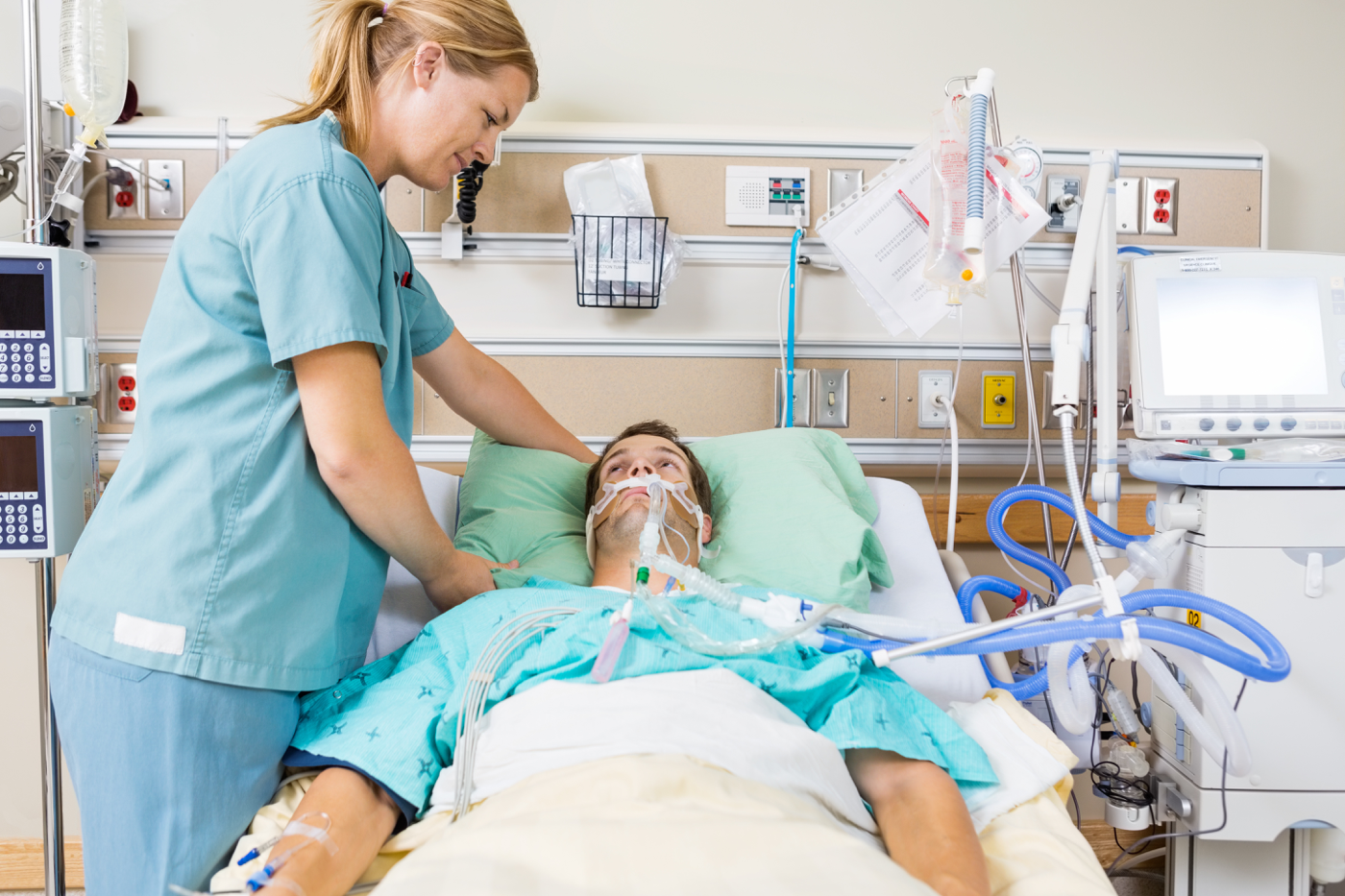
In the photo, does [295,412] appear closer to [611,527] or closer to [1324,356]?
[611,527]

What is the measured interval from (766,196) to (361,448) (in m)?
1.22

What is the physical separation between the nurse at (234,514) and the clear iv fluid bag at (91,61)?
0.67 meters

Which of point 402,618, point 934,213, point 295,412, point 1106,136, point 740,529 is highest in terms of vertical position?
point 1106,136

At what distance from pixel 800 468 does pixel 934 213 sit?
54 cm

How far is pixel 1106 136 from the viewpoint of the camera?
2084 mm

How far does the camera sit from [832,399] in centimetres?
203

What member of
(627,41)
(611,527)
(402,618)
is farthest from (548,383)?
(627,41)

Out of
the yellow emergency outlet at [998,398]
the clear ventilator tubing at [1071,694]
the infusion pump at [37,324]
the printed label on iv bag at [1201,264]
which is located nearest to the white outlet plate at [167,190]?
the infusion pump at [37,324]

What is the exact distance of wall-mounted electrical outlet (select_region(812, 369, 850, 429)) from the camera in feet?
6.62

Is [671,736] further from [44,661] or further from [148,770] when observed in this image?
[44,661]

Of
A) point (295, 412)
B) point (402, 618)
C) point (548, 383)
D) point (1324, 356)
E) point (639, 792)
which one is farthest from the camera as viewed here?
point (548, 383)

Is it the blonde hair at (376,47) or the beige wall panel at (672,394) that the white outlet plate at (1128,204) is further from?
the blonde hair at (376,47)

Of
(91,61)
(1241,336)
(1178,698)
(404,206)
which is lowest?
(1178,698)

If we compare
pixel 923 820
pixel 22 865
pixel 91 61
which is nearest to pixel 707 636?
pixel 923 820
